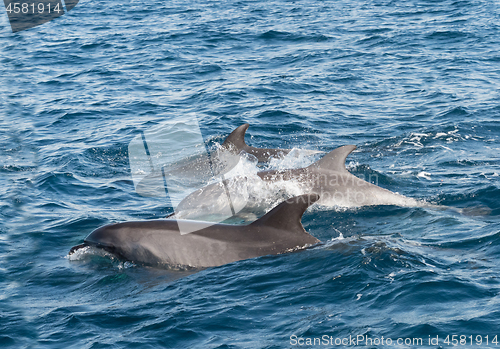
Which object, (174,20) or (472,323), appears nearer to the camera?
(472,323)

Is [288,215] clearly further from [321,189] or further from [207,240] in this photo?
[321,189]

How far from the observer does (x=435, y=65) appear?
23422 mm

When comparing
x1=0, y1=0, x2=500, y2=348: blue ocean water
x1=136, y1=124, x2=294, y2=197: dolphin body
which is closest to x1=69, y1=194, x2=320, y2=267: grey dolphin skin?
x1=0, y1=0, x2=500, y2=348: blue ocean water

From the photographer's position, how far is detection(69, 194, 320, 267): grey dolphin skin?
863 cm

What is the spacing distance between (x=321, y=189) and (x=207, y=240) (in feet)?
12.1

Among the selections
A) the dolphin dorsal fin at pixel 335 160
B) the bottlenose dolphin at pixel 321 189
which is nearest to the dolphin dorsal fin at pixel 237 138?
the bottlenose dolphin at pixel 321 189

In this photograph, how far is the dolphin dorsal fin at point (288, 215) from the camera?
828 centimetres

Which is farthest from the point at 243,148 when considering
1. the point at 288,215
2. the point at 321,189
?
the point at 288,215

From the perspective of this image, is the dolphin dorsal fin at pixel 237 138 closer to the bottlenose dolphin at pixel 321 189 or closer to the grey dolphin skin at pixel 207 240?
the bottlenose dolphin at pixel 321 189

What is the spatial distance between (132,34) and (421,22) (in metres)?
16.3

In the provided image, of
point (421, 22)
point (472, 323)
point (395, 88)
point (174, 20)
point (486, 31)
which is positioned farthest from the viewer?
point (174, 20)

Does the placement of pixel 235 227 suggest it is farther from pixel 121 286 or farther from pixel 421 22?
pixel 421 22

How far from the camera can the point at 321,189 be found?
1164cm

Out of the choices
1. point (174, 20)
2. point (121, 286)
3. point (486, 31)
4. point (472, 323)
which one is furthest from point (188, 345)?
point (174, 20)
